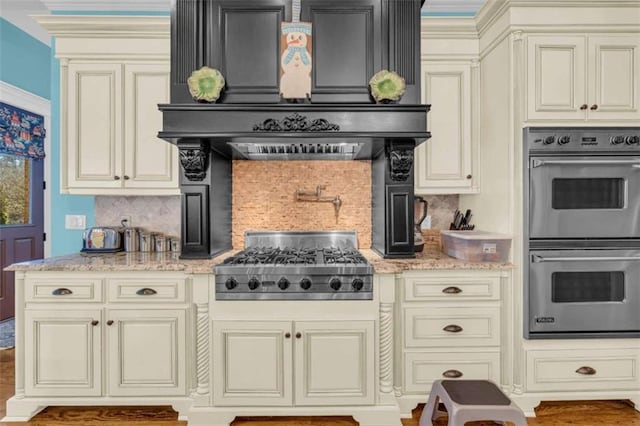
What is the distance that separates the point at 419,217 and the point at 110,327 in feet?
7.15

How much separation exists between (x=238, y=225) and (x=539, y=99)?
7.03 ft

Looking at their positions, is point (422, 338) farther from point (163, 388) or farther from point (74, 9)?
point (74, 9)

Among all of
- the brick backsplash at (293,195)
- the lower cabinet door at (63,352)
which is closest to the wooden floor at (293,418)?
the lower cabinet door at (63,352)

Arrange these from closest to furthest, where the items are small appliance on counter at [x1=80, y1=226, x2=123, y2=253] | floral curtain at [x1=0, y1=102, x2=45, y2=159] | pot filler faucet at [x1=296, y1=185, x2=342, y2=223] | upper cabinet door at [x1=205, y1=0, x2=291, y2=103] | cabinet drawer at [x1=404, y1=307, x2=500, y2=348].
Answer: cabinet drawer at [x1=404, y1=307, x2=500, y2=348] → upper cabinet door at [x1=205, y1=0, x2=291, y2=103] → small appliance on counter at [x1=80, y1=226, x2=123, y2=253] → pot filler faucet at [x1=296, y1=185, x2=342, y2=223] → floral curtain at [x1=0, y1=102, x2=45, y2=159]

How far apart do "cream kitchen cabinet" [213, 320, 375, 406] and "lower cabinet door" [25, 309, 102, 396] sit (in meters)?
0.73

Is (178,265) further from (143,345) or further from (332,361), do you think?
(332,361)

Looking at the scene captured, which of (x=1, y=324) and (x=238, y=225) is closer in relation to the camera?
(x=238, y=225)

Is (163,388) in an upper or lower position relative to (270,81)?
lower

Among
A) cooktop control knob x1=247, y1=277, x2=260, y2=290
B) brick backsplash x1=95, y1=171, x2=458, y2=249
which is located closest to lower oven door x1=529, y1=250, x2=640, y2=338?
brick backsplash x1=95, y1=171, x2=458, y2=249

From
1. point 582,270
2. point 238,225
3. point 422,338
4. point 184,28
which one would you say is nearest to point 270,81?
point 184,28

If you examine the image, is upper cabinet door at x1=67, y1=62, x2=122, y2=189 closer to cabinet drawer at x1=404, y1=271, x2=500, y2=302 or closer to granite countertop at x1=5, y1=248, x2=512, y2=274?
granite countertop at x1=5, y1=248, x2=512, y2=274

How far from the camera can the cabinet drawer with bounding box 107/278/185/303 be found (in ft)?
7.04

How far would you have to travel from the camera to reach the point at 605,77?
2.23 m

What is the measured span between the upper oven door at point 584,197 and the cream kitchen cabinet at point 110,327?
2.14 metres
